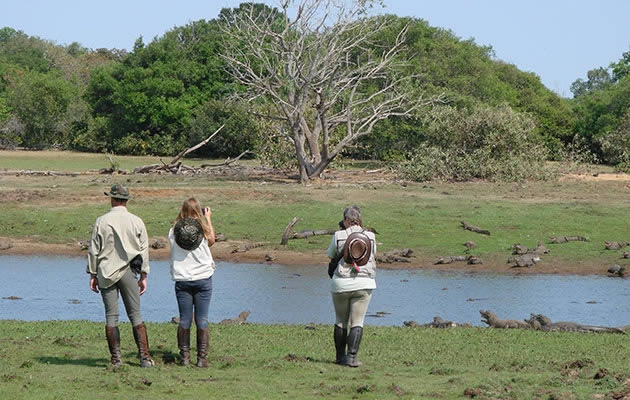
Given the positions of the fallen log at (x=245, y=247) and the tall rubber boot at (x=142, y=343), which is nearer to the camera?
the tall rubber boot at (x=142, y=343)

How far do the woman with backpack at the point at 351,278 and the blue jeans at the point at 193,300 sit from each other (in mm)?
1227

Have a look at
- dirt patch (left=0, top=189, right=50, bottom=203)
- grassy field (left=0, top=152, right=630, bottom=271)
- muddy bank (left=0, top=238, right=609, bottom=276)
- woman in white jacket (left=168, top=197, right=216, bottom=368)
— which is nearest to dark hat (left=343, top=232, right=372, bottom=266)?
woman in white jacket (left=168, top=197, right=216, bottom=368)

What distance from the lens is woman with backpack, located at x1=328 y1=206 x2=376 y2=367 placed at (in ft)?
34.2

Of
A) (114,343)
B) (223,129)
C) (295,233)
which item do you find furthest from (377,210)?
(223,129)

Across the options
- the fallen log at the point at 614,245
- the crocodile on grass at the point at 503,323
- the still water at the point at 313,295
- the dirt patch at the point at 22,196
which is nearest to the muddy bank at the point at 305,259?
the still water at the point at 313,295

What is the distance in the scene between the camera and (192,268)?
33.8ft

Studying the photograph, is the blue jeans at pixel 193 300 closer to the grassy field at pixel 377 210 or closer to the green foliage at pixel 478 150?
the grassy field at pixel 377 210

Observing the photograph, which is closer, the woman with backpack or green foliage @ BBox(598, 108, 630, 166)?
the woman with backpack

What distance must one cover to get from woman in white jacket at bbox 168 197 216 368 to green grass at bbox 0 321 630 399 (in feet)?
1.00

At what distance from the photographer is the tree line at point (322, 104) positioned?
34969 mm

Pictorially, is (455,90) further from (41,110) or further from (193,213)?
(193,213)

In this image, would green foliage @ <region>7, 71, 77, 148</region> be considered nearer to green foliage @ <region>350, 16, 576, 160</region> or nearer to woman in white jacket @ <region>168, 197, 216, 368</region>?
green foliage @ <region>350, 16, 576, 160</region>

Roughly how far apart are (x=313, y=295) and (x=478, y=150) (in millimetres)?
18115

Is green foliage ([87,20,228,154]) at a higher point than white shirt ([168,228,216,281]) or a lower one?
higher
